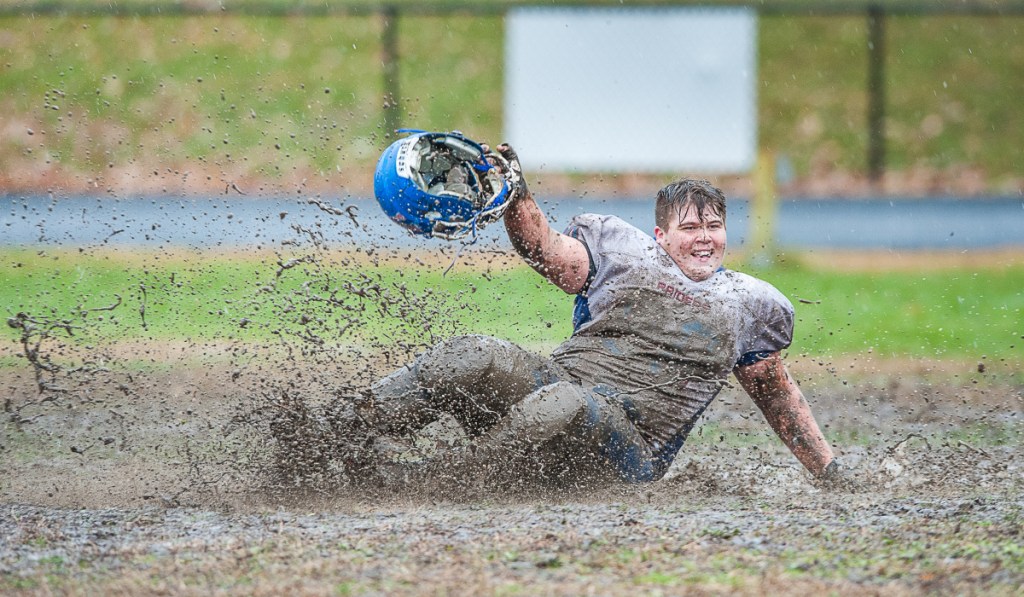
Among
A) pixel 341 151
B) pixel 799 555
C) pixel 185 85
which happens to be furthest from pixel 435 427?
pixel 185 85

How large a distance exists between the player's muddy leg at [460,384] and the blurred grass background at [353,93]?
10.3m

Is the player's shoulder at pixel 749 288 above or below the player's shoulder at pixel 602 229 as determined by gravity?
below

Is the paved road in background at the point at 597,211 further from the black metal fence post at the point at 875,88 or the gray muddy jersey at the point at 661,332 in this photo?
the gray muddy jersey at the point at 661,332

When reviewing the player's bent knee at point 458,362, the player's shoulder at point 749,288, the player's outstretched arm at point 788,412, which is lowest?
the player's outstretched arm at point 788,412

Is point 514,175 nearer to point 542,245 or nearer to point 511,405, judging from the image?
point 542,245

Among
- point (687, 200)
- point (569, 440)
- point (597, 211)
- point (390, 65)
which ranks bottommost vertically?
point (597, 211)

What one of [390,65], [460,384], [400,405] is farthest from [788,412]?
[390,65]

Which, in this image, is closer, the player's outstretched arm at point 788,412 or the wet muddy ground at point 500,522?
the wet muddy ground at point 500,522

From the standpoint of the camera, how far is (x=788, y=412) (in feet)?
15.4

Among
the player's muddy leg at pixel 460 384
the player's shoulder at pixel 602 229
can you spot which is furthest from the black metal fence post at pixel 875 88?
the player's muddy leg at pixel 460 384

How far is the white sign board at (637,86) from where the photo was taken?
13.3 m

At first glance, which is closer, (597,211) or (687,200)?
(687,200)

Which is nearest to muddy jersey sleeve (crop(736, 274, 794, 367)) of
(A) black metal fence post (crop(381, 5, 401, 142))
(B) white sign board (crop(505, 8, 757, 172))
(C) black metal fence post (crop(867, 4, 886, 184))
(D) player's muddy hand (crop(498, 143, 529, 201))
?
(D) player's muddy hand (crop(498, 143, 529, 201))

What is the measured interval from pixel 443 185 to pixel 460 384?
0.71 m
